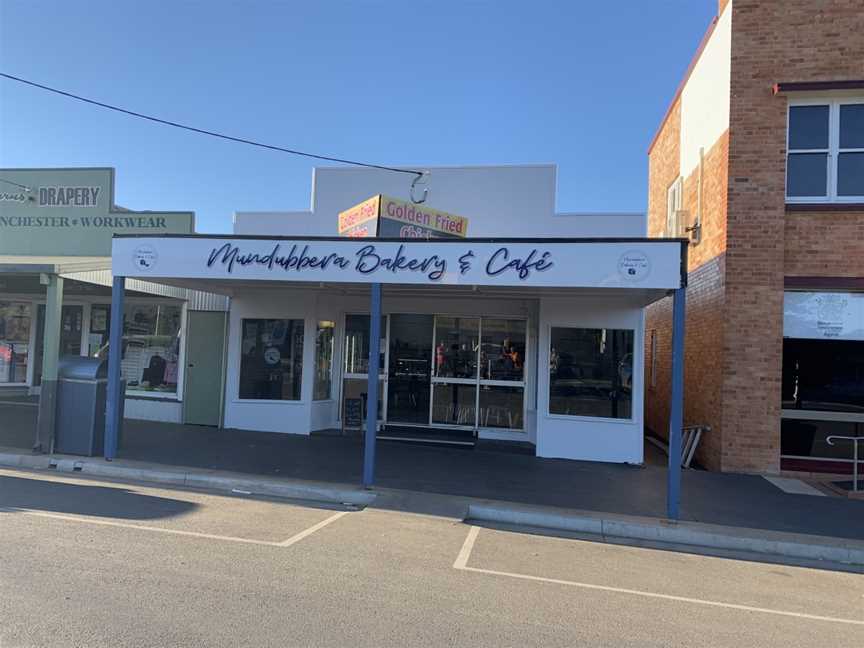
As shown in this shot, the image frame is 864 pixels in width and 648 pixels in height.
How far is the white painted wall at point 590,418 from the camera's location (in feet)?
33.9

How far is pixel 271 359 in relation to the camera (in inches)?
476

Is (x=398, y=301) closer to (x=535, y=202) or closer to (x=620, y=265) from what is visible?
(x=535, y=202)

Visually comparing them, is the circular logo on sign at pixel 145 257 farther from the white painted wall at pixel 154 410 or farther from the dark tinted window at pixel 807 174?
the dark tinted window at pixel 807 174

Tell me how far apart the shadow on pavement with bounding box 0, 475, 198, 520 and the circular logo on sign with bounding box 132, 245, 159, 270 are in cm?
318

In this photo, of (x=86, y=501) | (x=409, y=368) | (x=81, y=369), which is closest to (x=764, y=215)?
(x=409, y=368)

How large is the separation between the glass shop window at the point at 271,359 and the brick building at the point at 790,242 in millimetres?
7953

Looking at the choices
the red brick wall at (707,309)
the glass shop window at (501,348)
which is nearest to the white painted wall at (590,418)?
the glass shop window at (501,348)

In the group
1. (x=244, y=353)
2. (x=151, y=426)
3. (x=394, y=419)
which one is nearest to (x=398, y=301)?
(x=394, y=419)

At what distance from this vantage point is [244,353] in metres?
12.2

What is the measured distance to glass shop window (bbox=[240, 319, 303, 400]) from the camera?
12.0 metres

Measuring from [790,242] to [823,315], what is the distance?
1.35 m

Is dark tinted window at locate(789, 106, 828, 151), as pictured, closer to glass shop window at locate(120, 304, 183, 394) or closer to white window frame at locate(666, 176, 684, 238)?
white window frame at locate(666, 176, 684, 238)

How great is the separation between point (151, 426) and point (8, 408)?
410cm

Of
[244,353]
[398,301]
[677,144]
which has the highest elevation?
[677,144]
